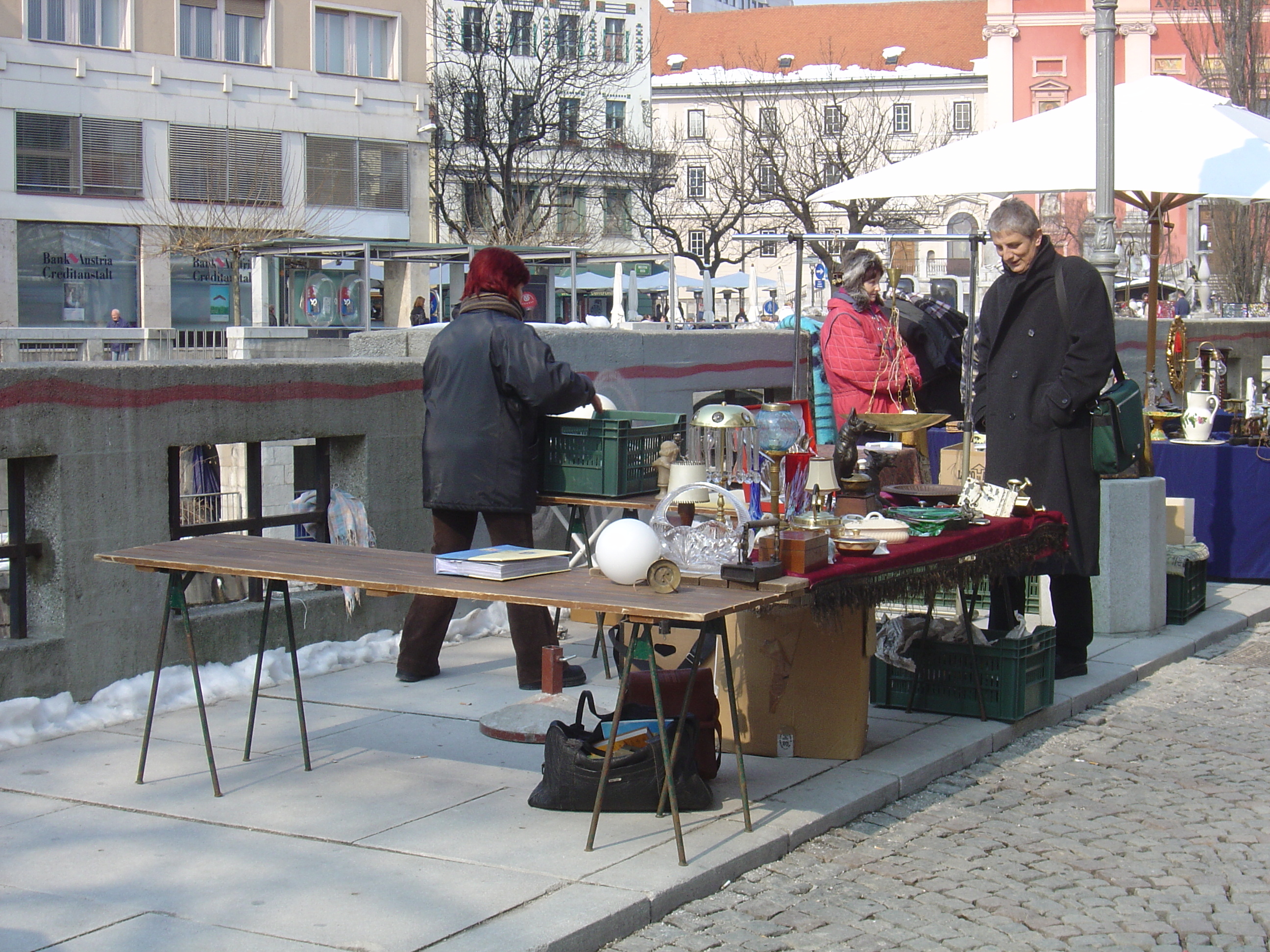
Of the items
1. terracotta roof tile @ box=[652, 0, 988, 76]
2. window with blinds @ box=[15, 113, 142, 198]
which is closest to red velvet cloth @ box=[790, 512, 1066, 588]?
window with blinds @ box=[15, 113, 142, 198]

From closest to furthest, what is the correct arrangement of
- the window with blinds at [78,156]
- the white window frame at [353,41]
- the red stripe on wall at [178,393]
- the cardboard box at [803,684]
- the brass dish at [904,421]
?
1. the cardboard box at [803,684]
2. the red stripe on wall at [178,393]
3. the brass dish at [904,421]
4. the window with blinds at [78,156]
5. the white window frame at [353,41]

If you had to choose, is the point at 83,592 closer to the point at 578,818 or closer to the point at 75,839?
the point at 75,839

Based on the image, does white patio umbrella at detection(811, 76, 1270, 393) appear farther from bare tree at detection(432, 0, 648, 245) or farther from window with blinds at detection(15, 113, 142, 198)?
bare tree at detection(432, 0, 648, 245)

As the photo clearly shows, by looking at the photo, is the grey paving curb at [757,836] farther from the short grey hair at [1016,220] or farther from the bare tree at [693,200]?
the bare tree at [693,200]

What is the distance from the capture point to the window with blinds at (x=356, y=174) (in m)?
38.7

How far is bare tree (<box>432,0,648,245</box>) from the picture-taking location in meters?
42.9

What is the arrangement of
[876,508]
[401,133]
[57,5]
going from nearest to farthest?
1. [876,508]
2. [57,5]
3. [401,133]

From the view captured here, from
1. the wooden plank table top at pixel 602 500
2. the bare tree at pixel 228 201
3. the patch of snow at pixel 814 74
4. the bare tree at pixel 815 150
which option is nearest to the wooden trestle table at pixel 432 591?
the wooden plank table top at pixel 602 500

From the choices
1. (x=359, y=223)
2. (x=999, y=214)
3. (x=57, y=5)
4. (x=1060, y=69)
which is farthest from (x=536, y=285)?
(x=1060, y=69)

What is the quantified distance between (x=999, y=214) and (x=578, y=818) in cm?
326

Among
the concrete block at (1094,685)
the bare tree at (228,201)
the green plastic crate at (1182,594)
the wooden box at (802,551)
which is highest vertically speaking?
the bare tree at (228,201)

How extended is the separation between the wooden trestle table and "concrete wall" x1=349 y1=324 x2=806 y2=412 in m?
2.71

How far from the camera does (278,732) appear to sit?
5.64 meters

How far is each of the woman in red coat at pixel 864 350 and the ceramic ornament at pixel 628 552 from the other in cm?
362
